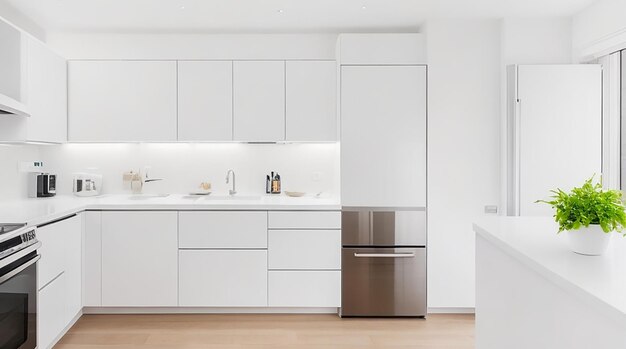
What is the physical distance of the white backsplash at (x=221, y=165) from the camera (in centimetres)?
402

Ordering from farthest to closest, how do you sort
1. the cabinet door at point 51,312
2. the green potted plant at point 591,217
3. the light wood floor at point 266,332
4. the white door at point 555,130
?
the white door at point 555,130 < the light wood floor at point 266,332 < the cabinet door at point 51,312 < the green potted plant at point 591,217

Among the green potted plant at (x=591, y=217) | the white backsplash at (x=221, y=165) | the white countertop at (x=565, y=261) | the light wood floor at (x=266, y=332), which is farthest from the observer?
the white backsplash at (x=221, y=165)

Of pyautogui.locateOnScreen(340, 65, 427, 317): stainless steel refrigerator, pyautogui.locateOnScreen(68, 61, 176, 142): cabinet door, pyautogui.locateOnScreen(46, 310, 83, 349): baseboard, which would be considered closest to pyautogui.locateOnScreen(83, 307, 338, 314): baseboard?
pyautogui.locateOnScreen(46, 310, 83, 349): baseboard

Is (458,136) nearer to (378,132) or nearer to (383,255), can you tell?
(378,132)

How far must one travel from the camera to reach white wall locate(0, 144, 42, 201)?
3.34 metres

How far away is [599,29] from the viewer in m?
3.15

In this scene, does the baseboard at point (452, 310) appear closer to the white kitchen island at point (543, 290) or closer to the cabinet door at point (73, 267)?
the white kitchen island at point (543, 290)

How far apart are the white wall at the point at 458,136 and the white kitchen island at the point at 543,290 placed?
1176 millimetres

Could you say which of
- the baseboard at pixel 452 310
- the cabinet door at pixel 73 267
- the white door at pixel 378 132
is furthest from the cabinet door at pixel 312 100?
the cabinet door at pixel 73 267

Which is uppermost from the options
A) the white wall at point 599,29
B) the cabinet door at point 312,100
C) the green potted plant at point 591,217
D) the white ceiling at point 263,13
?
the white ceiling at point 263,13

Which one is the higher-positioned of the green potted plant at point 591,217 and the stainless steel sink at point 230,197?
the green potted plant at point 591,217

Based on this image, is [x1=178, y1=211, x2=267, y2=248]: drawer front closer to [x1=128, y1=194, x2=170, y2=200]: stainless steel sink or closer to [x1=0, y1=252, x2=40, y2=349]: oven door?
[x1=128, y1=194, x2=170, y2=200]: stainless steel sink

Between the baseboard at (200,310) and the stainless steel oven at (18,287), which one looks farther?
the baseboard at (200,310)

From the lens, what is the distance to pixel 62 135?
364cm
